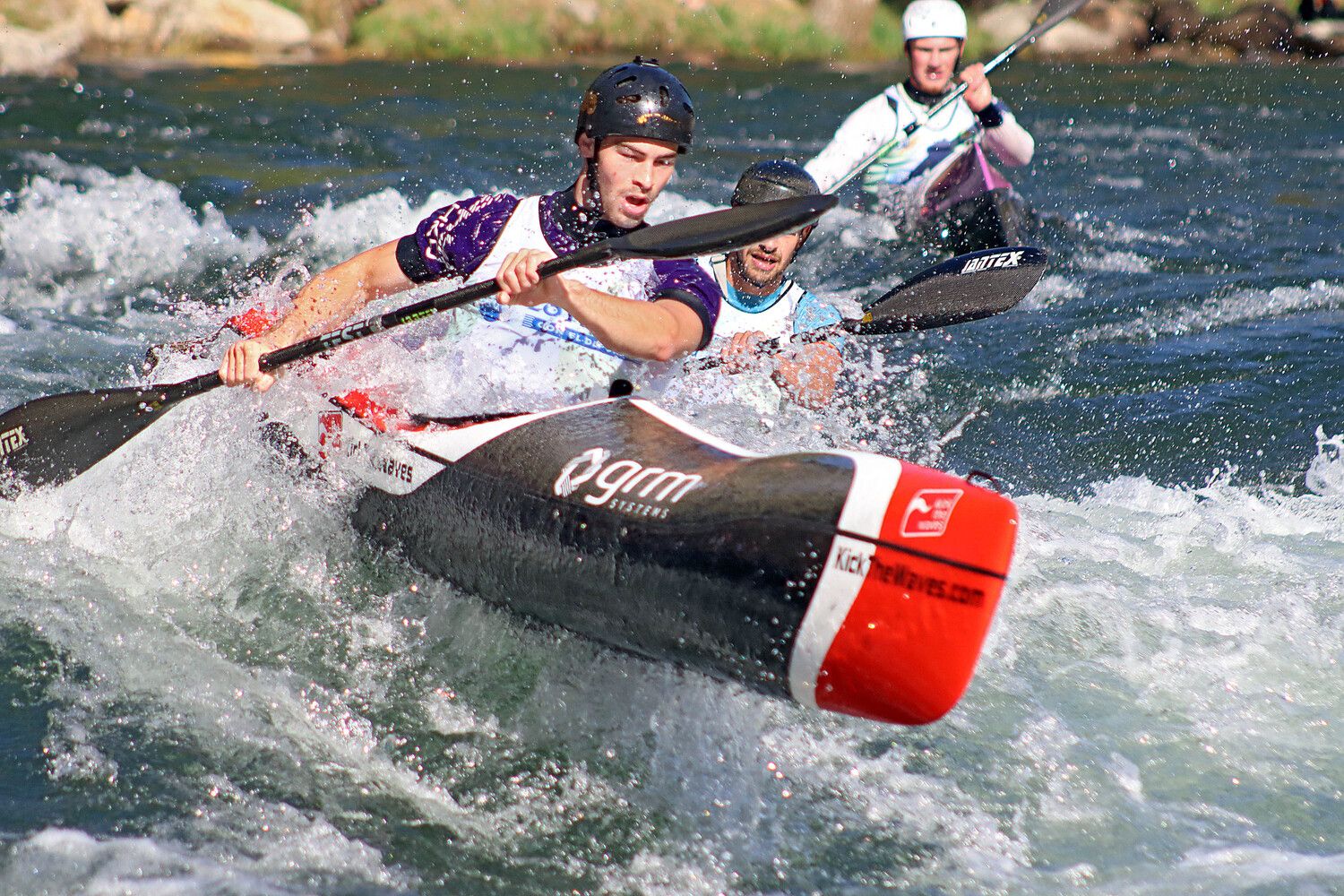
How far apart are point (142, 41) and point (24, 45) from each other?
80.2 inches

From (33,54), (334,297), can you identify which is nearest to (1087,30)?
(33,54)

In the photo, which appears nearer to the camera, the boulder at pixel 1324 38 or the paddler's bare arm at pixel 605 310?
the paddler's bare arm at pixel 605 310

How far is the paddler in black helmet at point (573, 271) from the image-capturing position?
11.8ft

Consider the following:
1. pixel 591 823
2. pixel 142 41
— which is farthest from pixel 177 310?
pixel 142 41

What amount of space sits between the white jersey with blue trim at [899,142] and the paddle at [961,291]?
2.68 m

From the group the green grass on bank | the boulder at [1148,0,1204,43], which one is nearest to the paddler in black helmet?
the green grass on bank

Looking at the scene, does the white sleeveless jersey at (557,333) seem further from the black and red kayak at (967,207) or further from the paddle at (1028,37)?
the paddle at (1028,37)

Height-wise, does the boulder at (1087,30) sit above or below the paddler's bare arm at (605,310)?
above

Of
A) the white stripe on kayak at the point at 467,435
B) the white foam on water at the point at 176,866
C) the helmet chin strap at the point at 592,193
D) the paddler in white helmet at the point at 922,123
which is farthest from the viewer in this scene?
the paddler in white helmet at the point at 922,123

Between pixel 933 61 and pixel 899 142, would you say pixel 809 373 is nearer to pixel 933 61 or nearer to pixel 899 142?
pixel 899 142

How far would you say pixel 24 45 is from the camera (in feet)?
43.1

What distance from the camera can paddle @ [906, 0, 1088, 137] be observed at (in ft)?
24.5

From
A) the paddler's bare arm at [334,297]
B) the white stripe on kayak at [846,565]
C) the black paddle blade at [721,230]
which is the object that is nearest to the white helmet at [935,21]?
the paddler's bare arm at [334,297]

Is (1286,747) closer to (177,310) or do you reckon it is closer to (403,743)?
(403,743)
